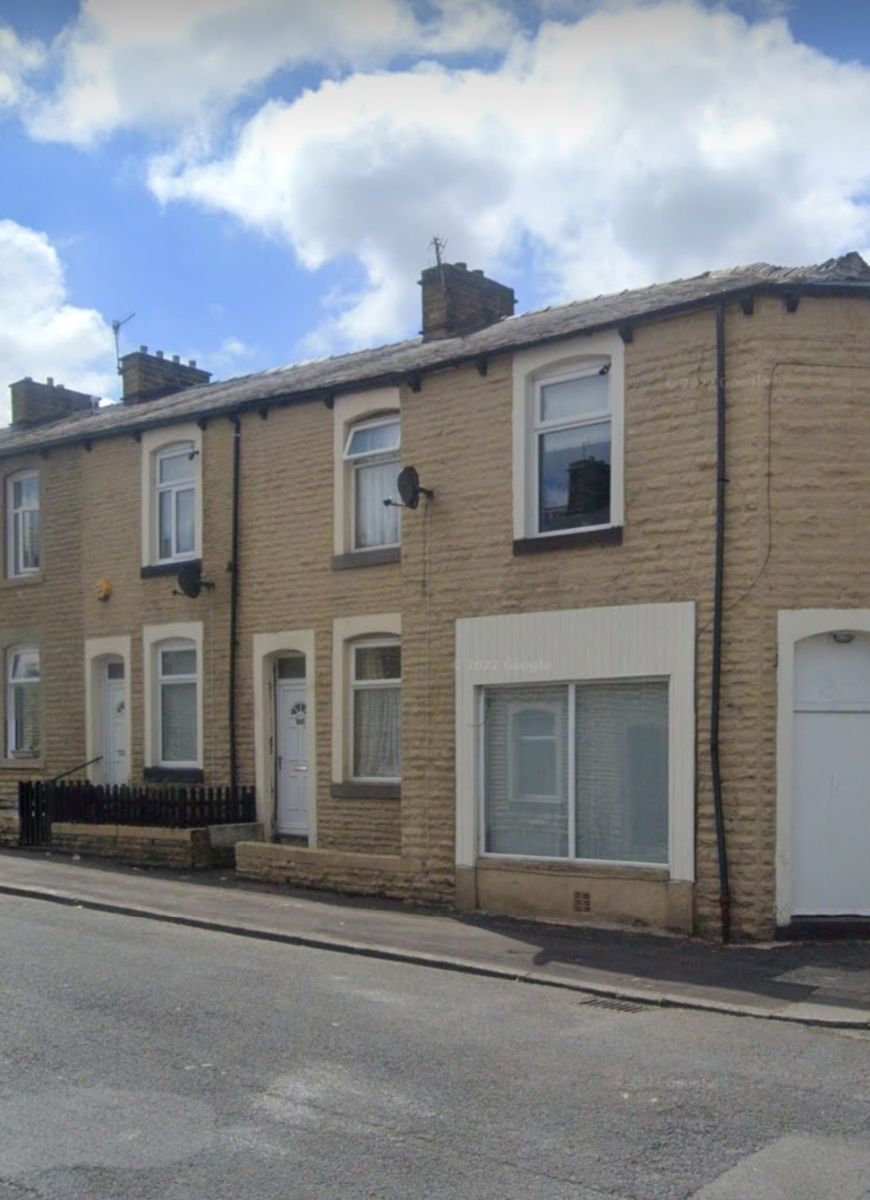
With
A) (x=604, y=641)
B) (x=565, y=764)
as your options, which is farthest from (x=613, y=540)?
(x=565, y=764)

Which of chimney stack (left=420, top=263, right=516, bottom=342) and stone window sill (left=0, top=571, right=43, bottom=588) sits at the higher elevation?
chimney stack (left=420, top=263, right=516, bottom=342)

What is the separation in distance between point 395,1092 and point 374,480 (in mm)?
9735

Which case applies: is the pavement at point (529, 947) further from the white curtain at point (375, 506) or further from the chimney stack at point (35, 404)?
the chimney stack at point (35, 404)

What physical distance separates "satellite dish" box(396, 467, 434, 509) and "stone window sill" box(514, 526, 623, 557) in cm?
138

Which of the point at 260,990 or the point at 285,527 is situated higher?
the point at 285,527

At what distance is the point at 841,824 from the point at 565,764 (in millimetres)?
2784

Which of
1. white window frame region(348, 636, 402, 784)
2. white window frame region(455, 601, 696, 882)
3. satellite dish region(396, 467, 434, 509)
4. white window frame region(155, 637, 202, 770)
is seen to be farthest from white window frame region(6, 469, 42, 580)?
white window frame region(455, 601, 696, 882)

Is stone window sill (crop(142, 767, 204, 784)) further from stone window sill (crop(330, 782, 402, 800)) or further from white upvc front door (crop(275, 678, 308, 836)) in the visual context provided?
stone window sill (crop(330, 782, 402, 800))

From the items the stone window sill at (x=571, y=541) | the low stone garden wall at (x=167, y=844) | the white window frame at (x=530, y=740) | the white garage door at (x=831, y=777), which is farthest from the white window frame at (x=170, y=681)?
the white garage door at (x=831, y=777)

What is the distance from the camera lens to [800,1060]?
7.94m

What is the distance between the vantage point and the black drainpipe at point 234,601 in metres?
17.3

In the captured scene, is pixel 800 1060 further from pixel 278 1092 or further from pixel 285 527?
pixel 285 527

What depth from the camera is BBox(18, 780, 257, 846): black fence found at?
55.3 ft

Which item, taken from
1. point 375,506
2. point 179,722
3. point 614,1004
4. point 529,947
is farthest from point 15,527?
point 614,1004
